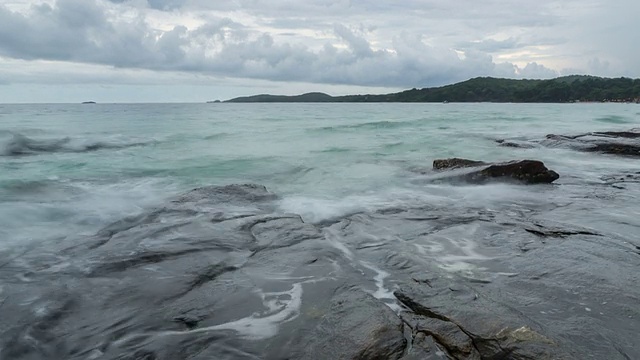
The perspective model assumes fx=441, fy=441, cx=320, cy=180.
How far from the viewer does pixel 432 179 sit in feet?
36.9

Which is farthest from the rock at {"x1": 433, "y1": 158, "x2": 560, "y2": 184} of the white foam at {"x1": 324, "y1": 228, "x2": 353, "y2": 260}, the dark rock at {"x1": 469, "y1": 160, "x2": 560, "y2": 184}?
the white foam at {"x1": 324, "y1": 228, "x2": 353, "y2": 260}

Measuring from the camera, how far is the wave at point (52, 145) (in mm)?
19570

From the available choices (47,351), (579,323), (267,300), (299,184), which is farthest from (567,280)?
(299,184)

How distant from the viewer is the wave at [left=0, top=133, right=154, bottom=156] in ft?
64.2

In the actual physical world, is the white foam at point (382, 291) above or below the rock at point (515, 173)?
below

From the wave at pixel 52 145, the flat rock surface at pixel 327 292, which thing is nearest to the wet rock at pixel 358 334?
→ the flat rock surface at pixel 327 292

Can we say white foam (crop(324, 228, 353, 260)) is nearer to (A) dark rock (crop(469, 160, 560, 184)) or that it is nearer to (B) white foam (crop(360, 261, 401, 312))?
(B) white foam (crop(360, 261, 401, 312))

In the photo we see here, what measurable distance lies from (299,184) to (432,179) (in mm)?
3501

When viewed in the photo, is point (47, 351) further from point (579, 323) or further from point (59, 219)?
point (59, 219)

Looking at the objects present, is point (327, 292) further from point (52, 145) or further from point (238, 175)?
point (52, 145)

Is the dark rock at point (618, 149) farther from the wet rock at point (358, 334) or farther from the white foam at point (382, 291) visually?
the wet rock at point (358, 334)

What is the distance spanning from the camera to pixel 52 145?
2180 centimetres

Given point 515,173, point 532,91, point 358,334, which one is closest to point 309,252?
point 358,334

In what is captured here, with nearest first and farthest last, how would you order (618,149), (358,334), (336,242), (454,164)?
(358,334) → (336,242) → (454,164) → (618,149)
